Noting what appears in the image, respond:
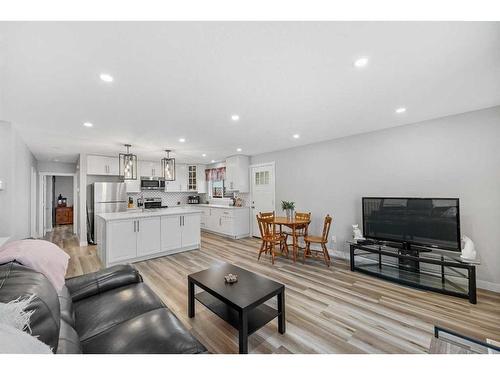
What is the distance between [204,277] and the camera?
219cm

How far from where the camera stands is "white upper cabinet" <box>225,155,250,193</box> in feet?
19.6

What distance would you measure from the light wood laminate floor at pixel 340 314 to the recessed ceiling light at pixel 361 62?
234cm

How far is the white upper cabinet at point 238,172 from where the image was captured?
5.96m

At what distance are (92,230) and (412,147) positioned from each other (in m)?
7.11

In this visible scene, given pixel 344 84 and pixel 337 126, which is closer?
pixel 344 84

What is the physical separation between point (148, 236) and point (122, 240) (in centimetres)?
45

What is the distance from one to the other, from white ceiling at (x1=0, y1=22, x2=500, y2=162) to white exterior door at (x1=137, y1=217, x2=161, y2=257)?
71.5 inches

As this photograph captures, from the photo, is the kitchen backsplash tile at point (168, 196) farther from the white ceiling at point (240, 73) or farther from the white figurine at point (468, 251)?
the white figurine at point (468, 251)

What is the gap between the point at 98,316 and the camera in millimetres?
1461

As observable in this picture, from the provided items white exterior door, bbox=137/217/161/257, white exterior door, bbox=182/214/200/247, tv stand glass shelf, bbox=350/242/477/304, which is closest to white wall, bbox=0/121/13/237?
white exterior door, bbox=137/217/161/257

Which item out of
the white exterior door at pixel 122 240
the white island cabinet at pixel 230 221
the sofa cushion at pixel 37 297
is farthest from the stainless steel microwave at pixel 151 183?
the sofa cushion at pixel 37 297
